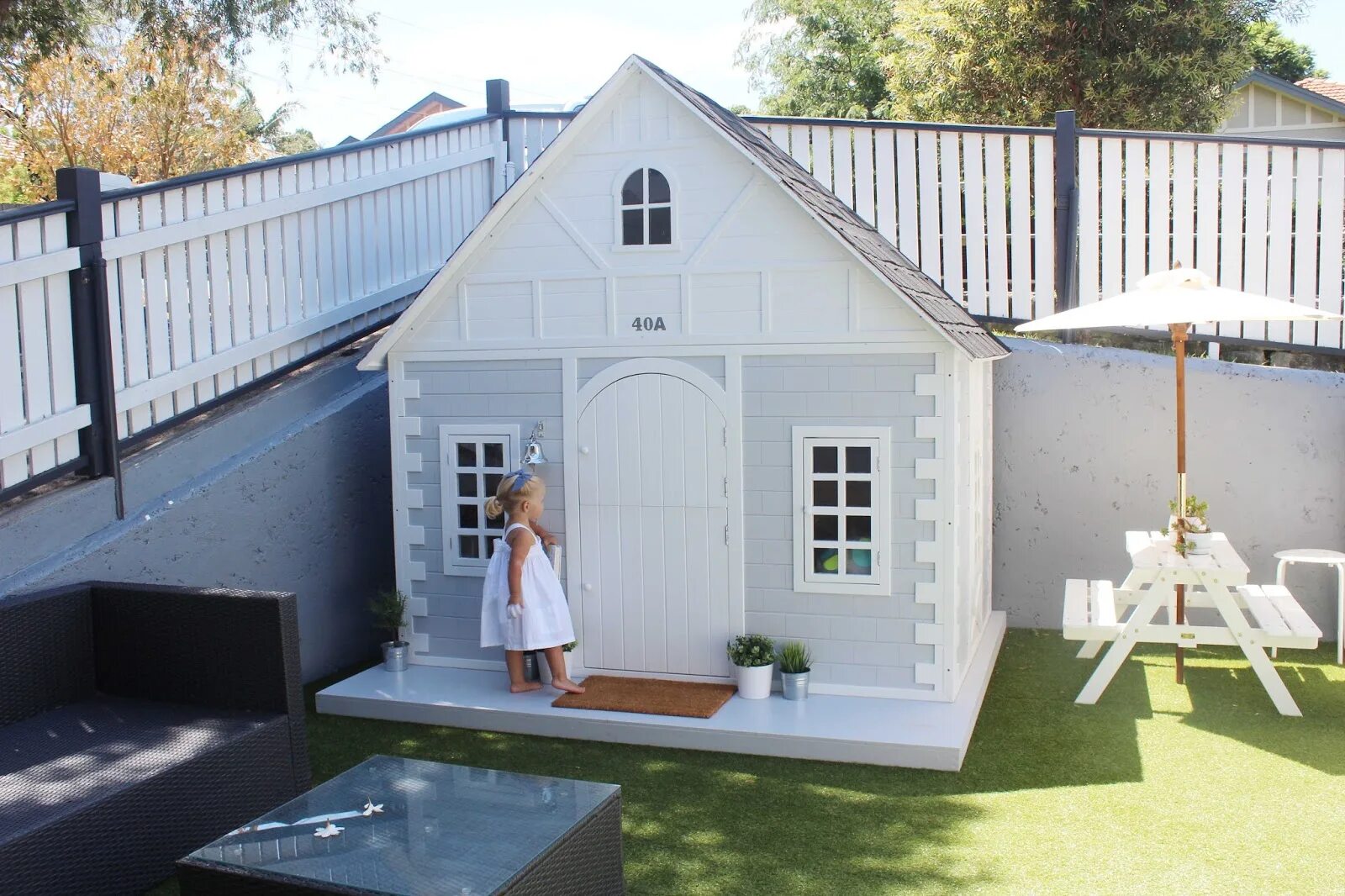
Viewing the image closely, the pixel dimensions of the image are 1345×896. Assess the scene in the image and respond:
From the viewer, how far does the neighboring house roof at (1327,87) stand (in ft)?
79.8

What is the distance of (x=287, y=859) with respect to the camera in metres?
3.92

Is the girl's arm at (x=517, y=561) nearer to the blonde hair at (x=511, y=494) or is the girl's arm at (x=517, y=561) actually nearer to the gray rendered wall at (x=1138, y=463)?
the blonde hair at (x=511, y=494)

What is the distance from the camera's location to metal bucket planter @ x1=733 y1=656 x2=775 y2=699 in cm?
707

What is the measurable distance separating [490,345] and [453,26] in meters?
40.1

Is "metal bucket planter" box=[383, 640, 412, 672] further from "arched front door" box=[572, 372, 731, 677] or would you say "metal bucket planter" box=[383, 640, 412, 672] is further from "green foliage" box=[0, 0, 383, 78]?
"green foliage" box=[0, 0, 383, 78]

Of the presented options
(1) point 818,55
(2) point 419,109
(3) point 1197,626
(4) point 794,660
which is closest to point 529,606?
(4) point 794,660

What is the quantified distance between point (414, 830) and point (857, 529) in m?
3.75

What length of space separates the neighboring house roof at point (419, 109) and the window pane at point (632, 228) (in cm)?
2668

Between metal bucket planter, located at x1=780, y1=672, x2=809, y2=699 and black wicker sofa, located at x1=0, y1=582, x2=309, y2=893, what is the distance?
2.88 metres

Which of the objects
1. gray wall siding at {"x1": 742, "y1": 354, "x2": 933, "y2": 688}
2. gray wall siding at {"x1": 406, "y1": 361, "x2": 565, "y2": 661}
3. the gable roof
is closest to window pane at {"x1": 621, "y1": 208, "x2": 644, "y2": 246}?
the gable roof

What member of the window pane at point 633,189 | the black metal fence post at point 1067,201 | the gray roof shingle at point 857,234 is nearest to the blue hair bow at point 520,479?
the window pane at point 633,189

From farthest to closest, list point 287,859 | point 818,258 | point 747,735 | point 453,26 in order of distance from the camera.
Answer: point 453,26 → point 818,258 → point 747,735 → point 287,859

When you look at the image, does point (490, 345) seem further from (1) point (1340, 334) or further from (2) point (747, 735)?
(1) point (1340, 334)

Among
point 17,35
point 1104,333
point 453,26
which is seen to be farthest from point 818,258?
point 453,26
